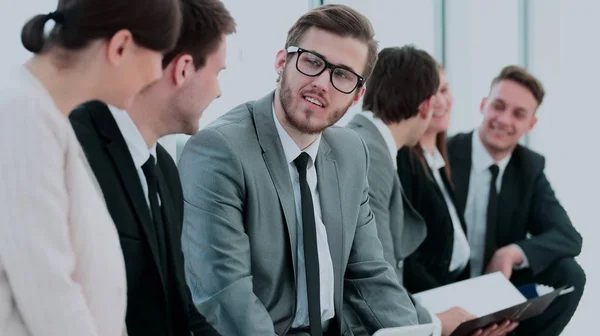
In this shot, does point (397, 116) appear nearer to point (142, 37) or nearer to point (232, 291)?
point (232, 291)

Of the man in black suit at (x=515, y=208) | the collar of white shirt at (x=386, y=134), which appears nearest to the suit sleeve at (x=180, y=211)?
the collar of white shirt at (x=386, y=134)

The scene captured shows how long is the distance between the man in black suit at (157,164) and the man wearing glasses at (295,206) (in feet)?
0.34

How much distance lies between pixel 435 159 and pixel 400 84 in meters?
0.53

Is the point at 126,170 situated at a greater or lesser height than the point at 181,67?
lesser

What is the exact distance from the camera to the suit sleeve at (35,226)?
140cm

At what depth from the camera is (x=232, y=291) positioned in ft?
7.18

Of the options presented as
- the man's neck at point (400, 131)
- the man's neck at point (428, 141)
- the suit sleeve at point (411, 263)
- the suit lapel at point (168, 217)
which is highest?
the suit lapel at point (168, 217)

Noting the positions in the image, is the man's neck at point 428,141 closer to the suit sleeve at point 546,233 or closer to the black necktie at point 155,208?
the suit sleeve at point 546,233

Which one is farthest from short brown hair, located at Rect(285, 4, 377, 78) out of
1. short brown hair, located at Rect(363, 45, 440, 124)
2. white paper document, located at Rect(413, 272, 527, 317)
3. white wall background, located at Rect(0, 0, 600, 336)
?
white wall background, located at Rect(0, 0, 600, 336)

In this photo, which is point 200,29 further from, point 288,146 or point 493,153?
point 493,153

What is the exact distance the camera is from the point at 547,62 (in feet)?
21.6

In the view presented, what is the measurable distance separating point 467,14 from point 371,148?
111 inches

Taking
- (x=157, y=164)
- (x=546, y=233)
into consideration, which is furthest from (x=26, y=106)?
(x=546, y=233)

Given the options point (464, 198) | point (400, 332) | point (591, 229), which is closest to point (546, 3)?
point (591, 229)
